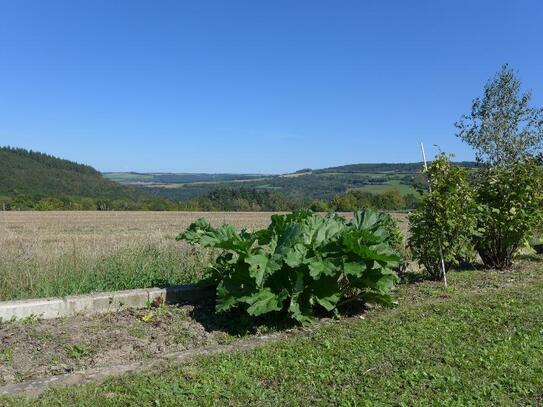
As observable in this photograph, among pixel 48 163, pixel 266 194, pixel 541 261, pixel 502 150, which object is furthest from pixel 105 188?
A: pixel 541 261

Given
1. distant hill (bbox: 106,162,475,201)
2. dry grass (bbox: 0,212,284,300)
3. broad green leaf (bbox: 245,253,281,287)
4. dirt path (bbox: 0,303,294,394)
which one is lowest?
dirt path (bbox: 0,303,294,394)

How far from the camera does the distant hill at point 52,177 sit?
83.6 metres

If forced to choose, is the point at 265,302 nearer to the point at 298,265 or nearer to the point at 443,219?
the point at 298,265

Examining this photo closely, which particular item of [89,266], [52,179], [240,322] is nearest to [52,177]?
[52,179]

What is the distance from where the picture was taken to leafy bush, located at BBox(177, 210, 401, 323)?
4.76m

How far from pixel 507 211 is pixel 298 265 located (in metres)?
4.96

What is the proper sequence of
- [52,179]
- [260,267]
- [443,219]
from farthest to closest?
[52,179]
[443,219]
[260,267]

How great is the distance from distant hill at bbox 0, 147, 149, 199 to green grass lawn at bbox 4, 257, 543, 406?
77.5 metres

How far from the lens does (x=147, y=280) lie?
6.49 m

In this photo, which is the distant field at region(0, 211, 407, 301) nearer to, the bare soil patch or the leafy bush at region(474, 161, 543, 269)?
the bare soil patch

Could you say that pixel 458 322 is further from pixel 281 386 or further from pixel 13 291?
pixel 13 291

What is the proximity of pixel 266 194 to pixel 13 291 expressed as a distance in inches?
2045

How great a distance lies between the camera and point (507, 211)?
8.23 m

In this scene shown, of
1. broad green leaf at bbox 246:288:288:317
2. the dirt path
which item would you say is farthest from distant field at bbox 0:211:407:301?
broad green leaf at bbox 246:288:288:317
